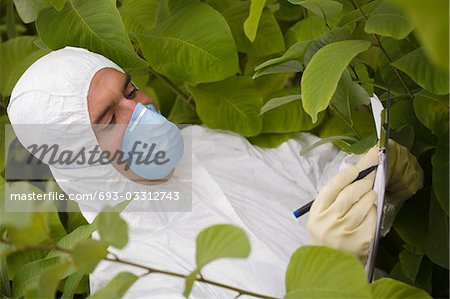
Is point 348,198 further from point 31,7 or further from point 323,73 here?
point 31,7

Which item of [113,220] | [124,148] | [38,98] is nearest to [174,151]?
[124,148]

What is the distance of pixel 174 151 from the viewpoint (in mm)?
838

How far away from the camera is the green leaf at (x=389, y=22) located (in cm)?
59

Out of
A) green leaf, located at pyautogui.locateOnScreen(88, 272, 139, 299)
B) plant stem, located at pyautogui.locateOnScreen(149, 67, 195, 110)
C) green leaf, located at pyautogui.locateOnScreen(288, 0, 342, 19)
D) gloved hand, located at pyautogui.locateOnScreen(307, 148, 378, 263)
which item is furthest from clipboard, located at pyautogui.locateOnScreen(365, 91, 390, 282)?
plant stem, located at pyautogui.locateOnScreen(149, 67, 195, 110)

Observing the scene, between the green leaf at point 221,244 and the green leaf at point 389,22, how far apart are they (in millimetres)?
251

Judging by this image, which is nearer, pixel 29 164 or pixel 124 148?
pixel 124 148

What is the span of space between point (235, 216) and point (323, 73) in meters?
0.28

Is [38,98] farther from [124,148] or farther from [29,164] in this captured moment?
[29,164]

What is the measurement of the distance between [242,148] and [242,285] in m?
0.26

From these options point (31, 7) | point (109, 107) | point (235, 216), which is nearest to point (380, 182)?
point (235, 216)

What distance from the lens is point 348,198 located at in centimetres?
64

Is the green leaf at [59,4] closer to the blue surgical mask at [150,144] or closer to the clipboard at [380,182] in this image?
the blue surgical mask at [150,144]

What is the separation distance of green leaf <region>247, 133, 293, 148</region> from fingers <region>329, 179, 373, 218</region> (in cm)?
32

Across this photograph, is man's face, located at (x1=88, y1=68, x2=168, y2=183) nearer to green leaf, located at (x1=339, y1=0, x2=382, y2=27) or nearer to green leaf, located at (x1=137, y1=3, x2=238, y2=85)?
green leaf, located at (x1=137, y1=3, x2=238, y2=85)
